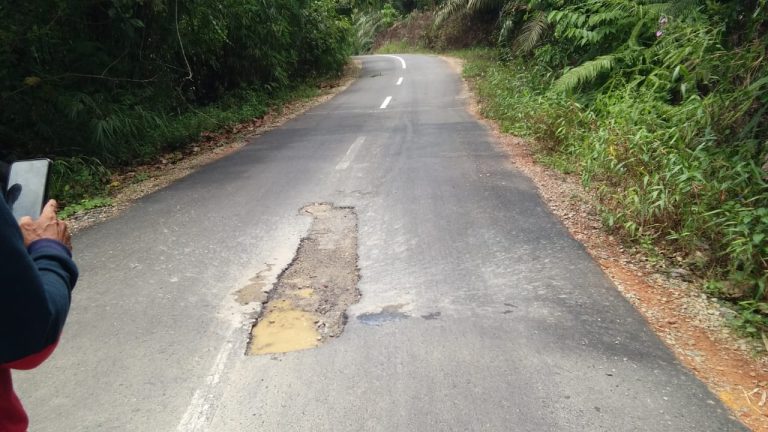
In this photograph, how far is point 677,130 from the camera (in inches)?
231

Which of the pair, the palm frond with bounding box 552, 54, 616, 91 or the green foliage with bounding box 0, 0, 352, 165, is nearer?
the green foliage with bounding box 0, 0, 352, 165

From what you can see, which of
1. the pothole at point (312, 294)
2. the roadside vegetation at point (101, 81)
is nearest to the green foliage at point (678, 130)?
the pothole at point (312, 294)

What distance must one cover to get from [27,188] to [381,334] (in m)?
2.44

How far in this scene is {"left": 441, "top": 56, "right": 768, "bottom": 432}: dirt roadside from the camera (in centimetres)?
304

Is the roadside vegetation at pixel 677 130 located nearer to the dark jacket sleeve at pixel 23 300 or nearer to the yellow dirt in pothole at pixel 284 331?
the yellow dirt in pothole at pixel 284 331

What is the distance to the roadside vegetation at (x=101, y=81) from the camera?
7.76 metres

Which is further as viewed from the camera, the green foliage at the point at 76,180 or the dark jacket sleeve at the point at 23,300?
the green foliage at the point at 76,180

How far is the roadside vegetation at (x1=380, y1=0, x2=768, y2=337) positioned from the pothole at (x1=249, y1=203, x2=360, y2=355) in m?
2.68

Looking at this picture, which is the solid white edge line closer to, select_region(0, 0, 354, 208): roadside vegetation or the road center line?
select_region(0, 0, 354, 208): roadside vegetation

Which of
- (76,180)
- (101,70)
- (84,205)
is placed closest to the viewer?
(84,205)

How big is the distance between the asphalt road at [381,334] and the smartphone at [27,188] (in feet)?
5.49

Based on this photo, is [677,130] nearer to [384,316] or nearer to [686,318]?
[686,318]

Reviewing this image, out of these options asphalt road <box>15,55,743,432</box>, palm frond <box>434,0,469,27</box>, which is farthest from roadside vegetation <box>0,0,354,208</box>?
palm frond <box>434,0,469,27</box>

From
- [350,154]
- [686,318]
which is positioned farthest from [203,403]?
[350,154]
